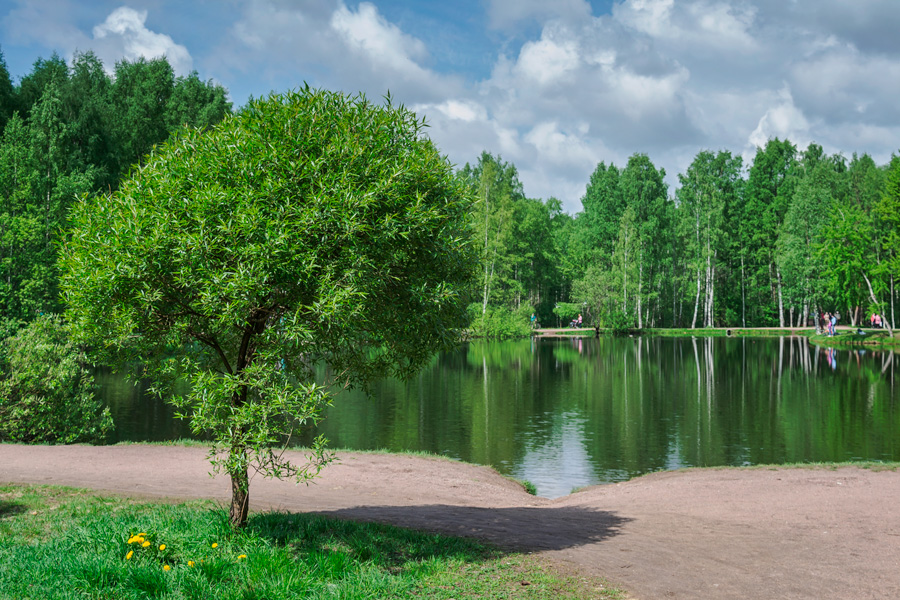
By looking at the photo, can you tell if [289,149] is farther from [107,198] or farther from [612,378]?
[612,378]

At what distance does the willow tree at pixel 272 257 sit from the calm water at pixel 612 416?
9300 mm

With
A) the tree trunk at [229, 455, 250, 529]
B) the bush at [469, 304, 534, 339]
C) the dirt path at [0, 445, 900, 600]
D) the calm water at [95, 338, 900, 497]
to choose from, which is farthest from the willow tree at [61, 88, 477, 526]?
the bush at [469, 304, 534, 339]

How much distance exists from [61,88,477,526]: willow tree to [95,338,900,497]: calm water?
9.30 meters

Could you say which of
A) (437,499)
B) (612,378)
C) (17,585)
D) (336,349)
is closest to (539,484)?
(437,499)

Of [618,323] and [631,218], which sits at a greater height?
[631,218]

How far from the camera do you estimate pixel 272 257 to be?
27.3 ft

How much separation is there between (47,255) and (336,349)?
3867 centimetres

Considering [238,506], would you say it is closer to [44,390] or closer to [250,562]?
[250,562]

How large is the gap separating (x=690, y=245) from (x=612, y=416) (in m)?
62.2

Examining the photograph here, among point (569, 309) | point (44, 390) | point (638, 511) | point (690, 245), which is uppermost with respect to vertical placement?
point (690, 245)

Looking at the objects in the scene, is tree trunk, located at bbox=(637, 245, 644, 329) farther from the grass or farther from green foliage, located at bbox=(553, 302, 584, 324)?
the grass

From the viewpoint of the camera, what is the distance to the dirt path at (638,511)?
902cm

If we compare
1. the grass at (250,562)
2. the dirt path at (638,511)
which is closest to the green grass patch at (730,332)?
the dirt path at (638,511)

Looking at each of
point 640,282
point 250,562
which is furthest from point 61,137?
point 640,282
